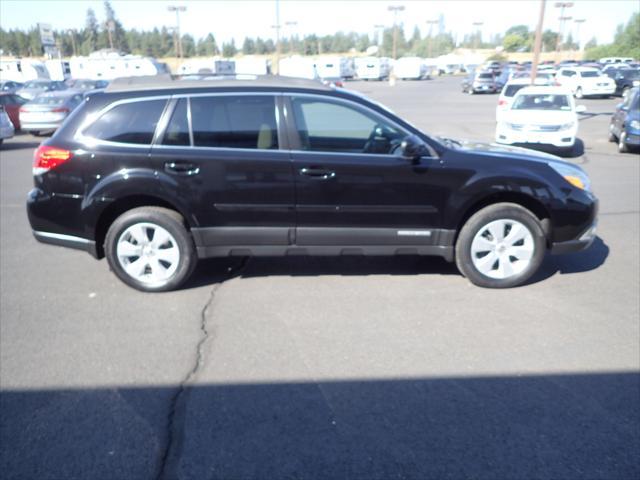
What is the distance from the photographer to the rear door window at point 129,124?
4.92m

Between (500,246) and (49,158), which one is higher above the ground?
(49,158)

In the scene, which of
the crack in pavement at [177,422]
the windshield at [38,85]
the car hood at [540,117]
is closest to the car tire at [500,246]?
the crack in pavement at [177,422]

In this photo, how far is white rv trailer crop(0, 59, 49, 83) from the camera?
4441 cm

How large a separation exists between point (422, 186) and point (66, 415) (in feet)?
10.7

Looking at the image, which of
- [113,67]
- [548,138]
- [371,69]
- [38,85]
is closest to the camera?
[548,138]

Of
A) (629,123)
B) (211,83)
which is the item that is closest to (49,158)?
(211,83)

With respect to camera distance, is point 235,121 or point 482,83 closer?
point 235,121

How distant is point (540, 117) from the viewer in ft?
43.8

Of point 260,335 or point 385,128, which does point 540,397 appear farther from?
point 385,128

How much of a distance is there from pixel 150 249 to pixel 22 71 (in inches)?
1875

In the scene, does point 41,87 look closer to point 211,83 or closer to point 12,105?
point 12,105

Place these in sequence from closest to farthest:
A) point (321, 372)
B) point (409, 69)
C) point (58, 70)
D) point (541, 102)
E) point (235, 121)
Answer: point (321, 372) < point (235, 121) < point (541, 102) < point (58, 70) < point (409, 69)

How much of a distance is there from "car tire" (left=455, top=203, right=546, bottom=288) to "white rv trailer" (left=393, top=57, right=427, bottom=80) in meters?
63.9

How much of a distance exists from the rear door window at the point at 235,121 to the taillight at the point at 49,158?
45.2 inches
